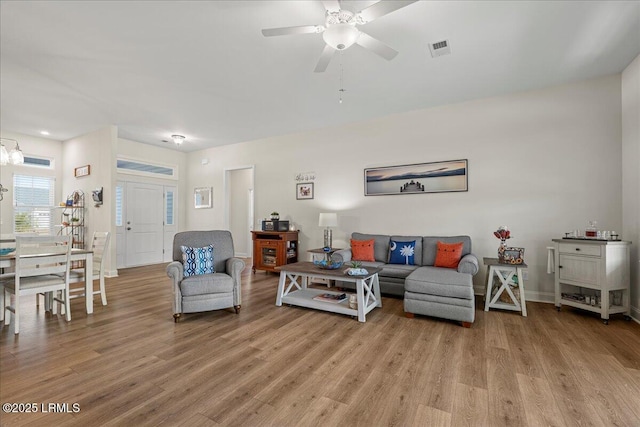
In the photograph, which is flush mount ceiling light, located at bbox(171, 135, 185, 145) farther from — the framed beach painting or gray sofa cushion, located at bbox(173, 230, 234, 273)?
the framed beach painting

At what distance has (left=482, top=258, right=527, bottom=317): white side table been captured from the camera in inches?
128

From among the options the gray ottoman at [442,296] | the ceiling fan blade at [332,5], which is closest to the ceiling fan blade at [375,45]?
the ceiling fan blade at [332,5]

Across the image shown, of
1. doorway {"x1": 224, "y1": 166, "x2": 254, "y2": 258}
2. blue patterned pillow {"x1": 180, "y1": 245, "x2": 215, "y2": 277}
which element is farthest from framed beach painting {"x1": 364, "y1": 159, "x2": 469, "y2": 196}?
doorway {"x1": 224, "y1": 166, "x2": 254, "y2": 258}

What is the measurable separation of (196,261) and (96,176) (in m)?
3.93

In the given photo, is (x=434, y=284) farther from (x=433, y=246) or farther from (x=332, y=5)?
(x=332, y=5)

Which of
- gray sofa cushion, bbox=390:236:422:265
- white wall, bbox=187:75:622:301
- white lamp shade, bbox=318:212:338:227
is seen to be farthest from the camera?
white lamp shade, bbox=318:212:338:227

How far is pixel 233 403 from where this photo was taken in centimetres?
173

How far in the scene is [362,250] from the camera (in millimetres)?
4438

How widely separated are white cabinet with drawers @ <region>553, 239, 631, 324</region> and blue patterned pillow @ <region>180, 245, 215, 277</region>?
164 inches

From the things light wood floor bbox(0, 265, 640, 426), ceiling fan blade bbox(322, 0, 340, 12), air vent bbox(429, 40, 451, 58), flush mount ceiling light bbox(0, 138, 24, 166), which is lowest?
light wood floor bbox(0, 265, 640, 426)

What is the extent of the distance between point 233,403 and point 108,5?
10.3 ft

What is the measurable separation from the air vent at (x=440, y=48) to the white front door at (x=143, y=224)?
6.46 m

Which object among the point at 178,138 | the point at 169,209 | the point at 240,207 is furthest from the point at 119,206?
the point at 240,207

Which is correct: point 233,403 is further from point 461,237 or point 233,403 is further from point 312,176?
point 312,176
